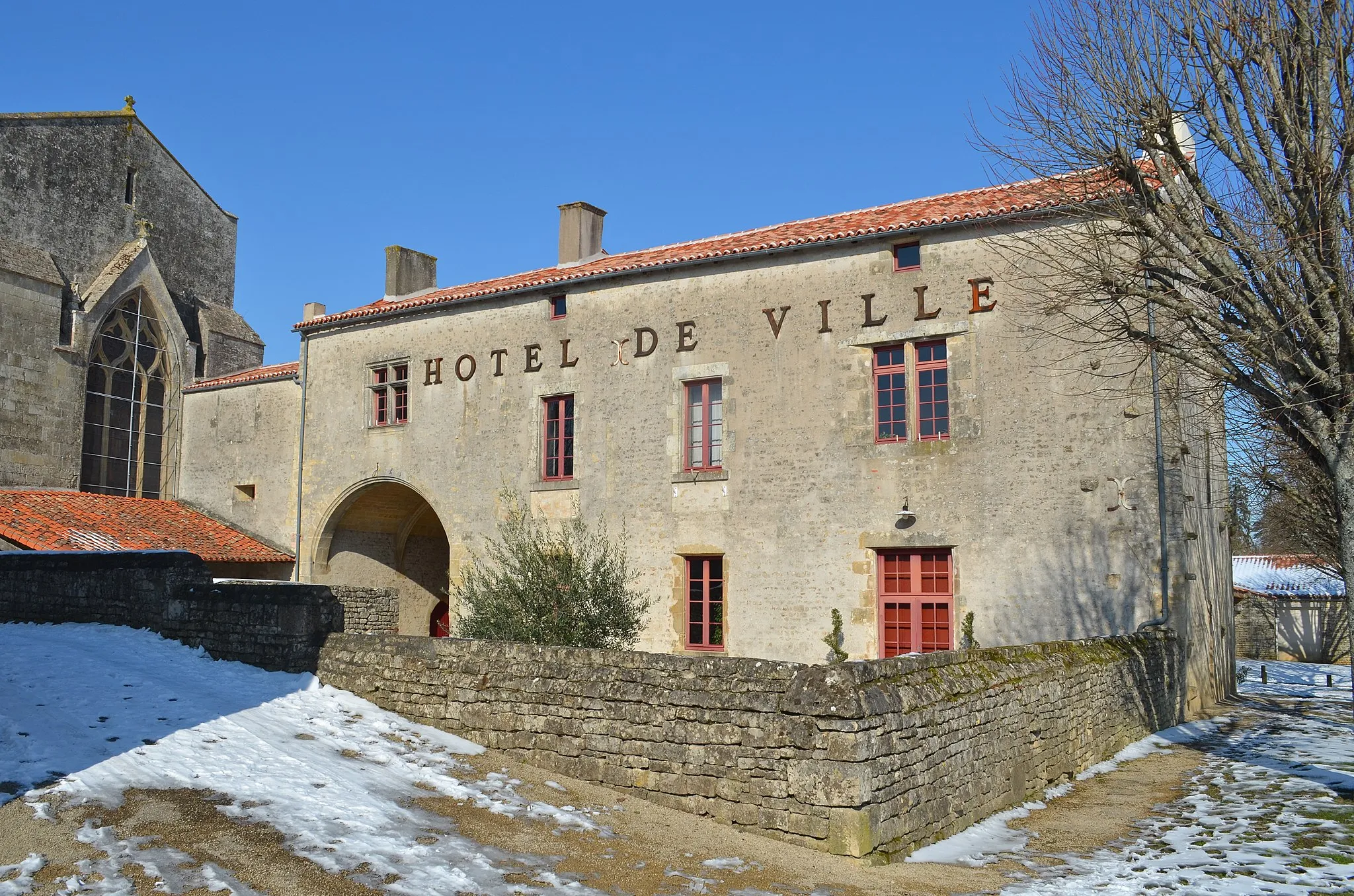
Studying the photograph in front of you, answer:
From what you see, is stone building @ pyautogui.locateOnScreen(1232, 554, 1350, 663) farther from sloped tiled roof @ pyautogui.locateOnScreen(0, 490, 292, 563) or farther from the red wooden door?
sloped tiled roof @ pyautogui.locateOnScreen(0, 490, 292, 563)

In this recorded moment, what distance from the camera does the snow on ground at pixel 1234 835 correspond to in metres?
6.71

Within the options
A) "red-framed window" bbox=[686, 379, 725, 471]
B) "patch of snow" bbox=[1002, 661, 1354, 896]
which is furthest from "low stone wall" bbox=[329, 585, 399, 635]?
"patch of snow" bbox=[1002, 661, 1354, 896]

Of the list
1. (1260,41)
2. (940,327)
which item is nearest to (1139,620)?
(940,327)

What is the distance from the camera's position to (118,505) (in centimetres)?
2114

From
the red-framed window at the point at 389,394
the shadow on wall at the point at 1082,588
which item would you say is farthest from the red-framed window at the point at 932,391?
the red-framed window at the point at 389,394

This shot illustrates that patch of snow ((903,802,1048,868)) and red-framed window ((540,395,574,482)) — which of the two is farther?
red-framed window ((540,395,574,482))

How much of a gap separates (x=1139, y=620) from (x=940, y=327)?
15.3 ft

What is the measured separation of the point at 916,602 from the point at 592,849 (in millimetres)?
8841

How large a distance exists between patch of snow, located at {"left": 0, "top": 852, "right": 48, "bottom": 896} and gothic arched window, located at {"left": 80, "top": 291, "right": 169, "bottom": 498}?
730 inches

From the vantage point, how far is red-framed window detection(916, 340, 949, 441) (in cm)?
1501

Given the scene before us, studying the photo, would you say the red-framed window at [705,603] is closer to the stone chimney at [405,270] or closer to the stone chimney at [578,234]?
the stone chimney at [578,234]

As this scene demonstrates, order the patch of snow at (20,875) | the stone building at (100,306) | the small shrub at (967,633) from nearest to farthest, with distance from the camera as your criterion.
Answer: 1. the patch of snow at (20,875)
2. the small shrub at (967,633)
3. the stone building at (100,306)

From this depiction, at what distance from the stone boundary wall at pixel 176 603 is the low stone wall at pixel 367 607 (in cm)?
441

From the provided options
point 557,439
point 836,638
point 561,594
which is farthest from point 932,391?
point 557,439
